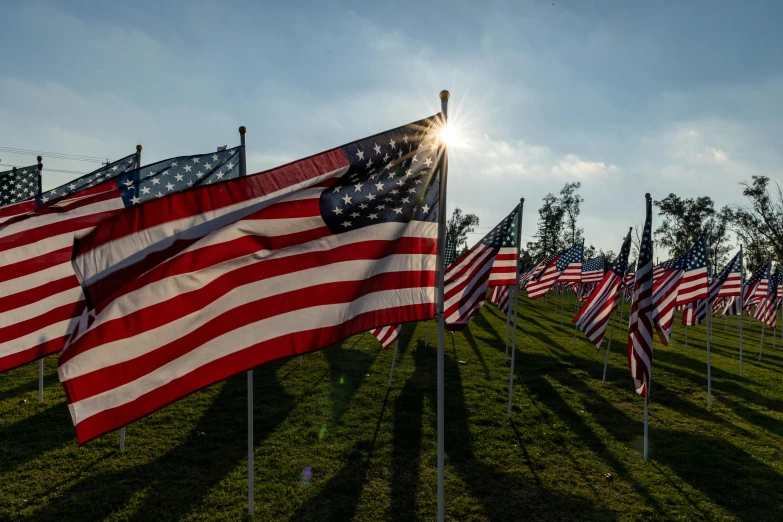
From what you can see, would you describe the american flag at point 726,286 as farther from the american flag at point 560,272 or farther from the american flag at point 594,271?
the american flag at point 560,272

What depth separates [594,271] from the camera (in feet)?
73.9

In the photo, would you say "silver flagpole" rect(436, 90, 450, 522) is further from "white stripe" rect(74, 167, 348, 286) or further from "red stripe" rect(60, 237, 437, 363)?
"white stripe" rect(74, 167, 348, 286)

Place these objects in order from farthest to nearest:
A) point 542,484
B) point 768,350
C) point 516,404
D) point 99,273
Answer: point 768,350
point 516,404
point 542,484
point 99,273

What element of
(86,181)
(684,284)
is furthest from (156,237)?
(684,284)

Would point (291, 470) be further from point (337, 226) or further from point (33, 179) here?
point (33, 179)

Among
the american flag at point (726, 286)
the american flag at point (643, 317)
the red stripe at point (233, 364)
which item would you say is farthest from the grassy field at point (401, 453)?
the red stripe at point (233, 364)

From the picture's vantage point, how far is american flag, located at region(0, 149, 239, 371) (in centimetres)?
652

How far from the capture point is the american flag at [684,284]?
12.4m

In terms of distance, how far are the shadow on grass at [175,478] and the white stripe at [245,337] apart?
3.73 meters

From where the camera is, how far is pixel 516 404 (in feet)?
40.8

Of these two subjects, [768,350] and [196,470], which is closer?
[196,470]

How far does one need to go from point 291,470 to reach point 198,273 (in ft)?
16.9

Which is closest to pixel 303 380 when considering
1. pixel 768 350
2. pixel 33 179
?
pixel 33 179

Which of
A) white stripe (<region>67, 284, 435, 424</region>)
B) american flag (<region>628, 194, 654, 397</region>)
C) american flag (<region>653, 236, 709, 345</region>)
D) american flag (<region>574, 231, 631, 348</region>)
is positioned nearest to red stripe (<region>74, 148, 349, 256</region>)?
white stripe (<region>67, 284, 435, 424</region>)
